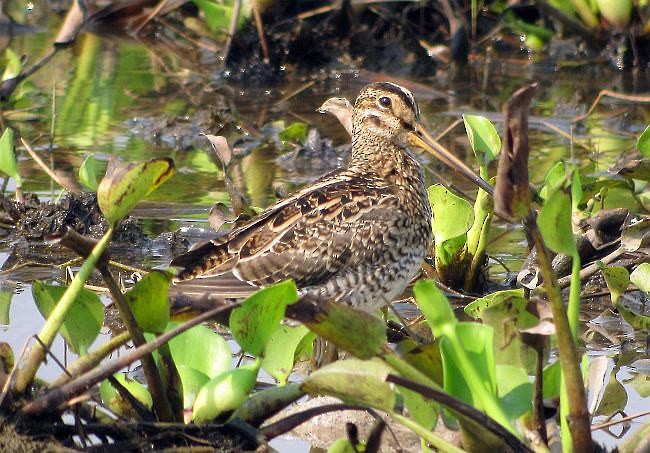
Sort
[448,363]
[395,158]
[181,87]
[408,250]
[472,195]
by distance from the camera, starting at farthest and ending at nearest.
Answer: [181,87] < [472,195] < [395,158] < [408,250] < [448,363]

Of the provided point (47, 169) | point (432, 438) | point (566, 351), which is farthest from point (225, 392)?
point (47, 169)

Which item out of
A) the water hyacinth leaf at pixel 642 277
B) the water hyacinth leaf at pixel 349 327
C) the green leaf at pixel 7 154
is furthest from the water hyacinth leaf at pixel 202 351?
the green leaf at pixel 7 154

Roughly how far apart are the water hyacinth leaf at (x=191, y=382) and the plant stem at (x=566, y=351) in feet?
3.34

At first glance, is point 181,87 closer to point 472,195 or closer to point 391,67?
point 391,67

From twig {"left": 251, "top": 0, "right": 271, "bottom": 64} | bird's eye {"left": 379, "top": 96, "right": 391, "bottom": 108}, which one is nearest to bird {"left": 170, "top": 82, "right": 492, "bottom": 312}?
bird's eye {"left": 379, "top": 96, "right": 391, "bottom": 108}

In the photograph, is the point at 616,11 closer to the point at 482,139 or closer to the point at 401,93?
the point at 401,93

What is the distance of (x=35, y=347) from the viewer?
3158 mm

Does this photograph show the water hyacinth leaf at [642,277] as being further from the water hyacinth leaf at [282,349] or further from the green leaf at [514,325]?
the water hyacinth leaf at [282,349]

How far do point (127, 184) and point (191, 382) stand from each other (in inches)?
25.6

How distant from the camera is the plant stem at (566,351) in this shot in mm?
2896

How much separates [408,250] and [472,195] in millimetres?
1937

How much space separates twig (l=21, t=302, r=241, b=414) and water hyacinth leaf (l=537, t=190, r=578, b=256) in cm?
76

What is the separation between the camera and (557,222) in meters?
2.88

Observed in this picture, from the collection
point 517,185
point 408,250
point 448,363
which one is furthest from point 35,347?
point 408,250
